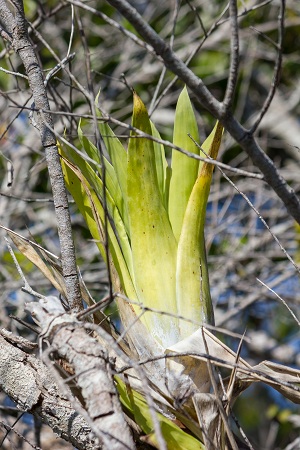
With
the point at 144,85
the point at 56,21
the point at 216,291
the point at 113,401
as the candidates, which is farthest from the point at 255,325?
the point at 113,401

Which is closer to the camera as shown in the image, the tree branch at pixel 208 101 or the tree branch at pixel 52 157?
the tree branch at pixel 208 101

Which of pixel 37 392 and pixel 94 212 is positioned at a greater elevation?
pixel 94 212

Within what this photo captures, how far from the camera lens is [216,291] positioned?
9.73 feet

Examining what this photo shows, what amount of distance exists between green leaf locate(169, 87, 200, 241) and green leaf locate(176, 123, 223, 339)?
6 centimetres

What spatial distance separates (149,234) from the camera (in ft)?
4.58

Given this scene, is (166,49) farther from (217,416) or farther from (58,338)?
(217,416)

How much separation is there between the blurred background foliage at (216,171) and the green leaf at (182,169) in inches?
42.5

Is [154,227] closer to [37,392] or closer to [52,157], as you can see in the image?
[52,157]

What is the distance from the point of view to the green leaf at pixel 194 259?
4.48 feet

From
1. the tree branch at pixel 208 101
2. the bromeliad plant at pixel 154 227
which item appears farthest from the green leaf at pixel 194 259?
the tree branch at pixel 208 101

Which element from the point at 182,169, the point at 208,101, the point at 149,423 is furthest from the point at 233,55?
the point at 149,423

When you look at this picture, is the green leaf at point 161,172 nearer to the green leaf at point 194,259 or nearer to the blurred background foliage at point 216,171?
the green leaf at point 194,259

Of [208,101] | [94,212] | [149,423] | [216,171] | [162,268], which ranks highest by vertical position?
[216,171]

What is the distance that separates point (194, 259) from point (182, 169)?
0.21 meters
